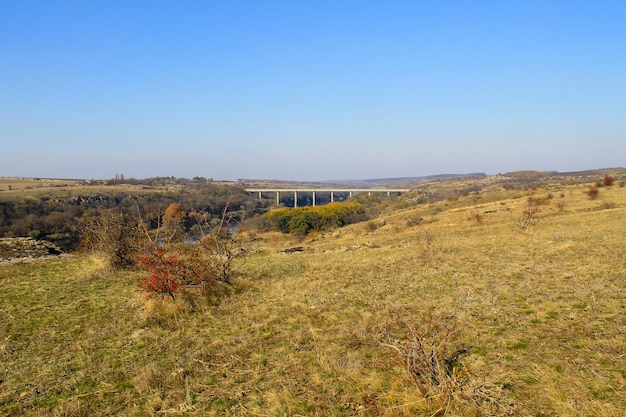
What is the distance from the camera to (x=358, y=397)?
4246mm

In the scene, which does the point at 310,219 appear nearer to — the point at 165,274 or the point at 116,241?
the point at 116,241

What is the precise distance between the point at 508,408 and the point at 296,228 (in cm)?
4916

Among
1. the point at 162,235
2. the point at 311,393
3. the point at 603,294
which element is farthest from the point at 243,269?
the point at 603,294

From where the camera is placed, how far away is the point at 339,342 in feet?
19.5

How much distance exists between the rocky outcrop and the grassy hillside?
5181 mm

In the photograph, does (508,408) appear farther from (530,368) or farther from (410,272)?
(410,272)

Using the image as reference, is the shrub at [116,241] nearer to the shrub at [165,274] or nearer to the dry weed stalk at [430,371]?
the shrub at [165,274]

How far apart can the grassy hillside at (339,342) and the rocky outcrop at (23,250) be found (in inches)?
204

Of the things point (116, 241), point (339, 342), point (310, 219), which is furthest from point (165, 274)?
point (310, 219)

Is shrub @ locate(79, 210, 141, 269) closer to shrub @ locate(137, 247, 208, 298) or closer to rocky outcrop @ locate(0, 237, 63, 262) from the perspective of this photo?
shrub @ locate(137, 247, 208, 298)

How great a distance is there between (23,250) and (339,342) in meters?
17.1

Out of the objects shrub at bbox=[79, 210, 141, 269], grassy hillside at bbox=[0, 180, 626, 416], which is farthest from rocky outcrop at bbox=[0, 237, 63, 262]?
grassy hillside at bbox=[0, 180, 626, 416]

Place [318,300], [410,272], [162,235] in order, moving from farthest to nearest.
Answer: [162,235], [410,272], [318,300]

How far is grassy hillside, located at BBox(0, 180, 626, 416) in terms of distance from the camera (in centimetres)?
414
